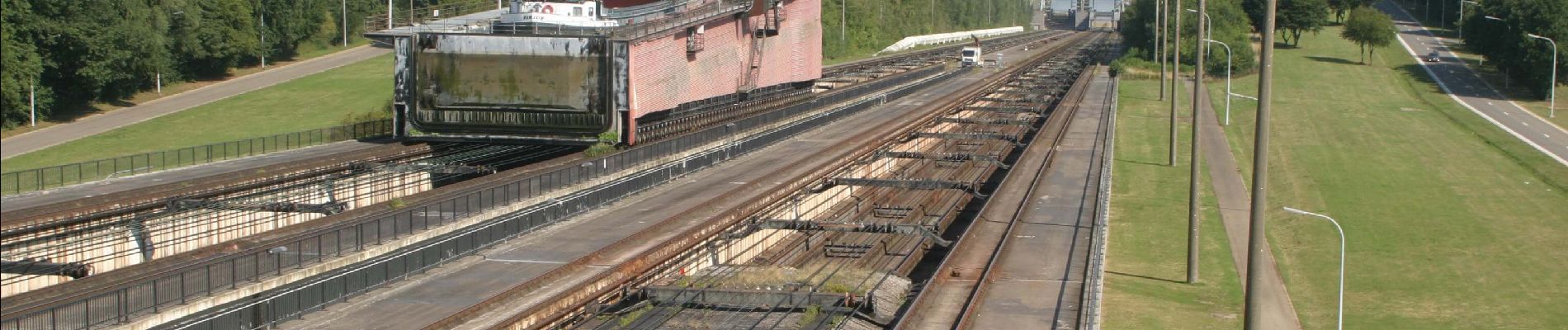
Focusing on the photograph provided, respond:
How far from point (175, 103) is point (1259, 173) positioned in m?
72.8

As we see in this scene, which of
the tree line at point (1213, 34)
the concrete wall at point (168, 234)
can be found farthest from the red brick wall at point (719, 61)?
the tree line at point (1213, 34)

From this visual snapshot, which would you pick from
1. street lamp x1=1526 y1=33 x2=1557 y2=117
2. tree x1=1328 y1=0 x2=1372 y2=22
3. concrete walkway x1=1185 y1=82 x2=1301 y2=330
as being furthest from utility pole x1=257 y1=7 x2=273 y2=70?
tree x1=1328 y1=0 x2=1372 y2=22

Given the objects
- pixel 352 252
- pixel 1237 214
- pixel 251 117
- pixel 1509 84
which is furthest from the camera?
pixel 1509 84

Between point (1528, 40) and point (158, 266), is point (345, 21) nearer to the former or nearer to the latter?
point (1528, 40)

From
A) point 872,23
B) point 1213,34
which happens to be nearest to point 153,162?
point 1213,34

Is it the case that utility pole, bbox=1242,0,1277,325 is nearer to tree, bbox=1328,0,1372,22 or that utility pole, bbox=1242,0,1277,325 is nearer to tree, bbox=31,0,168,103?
tree, bbox=31,0,168,103

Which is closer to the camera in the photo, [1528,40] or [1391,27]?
[1528,40]

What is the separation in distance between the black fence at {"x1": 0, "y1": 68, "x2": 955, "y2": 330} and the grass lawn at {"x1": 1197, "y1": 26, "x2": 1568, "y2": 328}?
16602mm

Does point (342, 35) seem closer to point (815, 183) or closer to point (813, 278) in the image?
point (815, 183)

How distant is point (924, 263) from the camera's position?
33.4 meters

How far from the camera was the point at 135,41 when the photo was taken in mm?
73750

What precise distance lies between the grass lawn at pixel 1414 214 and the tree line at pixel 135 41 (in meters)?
42.3

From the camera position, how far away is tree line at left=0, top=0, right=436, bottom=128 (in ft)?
216

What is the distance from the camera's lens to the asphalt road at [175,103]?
6475 cm
